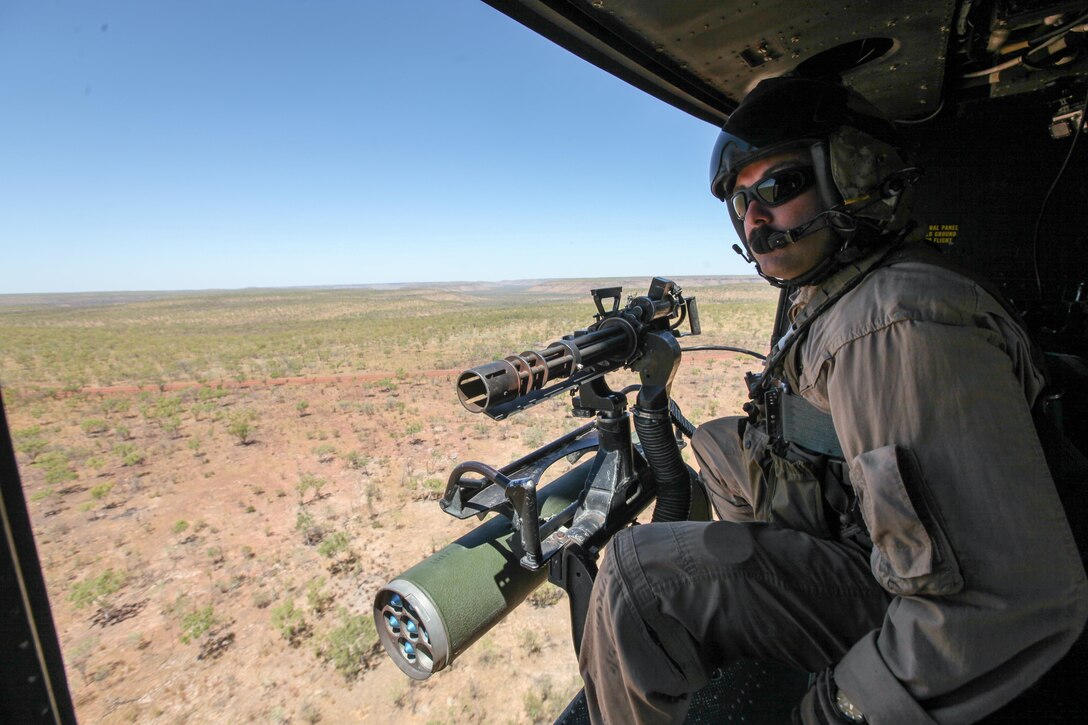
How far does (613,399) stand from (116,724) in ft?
13.9

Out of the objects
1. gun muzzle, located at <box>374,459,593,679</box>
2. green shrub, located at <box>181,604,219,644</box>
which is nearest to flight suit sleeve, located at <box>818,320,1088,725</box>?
gun muzzle, located at <box>374,459,593,679</box>

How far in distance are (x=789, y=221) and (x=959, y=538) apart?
1.20 metres

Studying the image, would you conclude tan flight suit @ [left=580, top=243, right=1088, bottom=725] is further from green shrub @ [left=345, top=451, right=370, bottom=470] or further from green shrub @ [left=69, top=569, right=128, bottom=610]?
green shrub @ [left=345, top=451, right=370, bottom=470]

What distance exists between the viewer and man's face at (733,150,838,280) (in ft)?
6.01

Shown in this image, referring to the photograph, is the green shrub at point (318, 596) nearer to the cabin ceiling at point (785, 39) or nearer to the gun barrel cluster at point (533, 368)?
the gun barrel cluster at point (533, 368)

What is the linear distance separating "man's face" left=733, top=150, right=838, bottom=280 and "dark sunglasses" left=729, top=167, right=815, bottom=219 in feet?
0.04

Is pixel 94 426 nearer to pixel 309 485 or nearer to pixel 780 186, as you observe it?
pixel 309 485

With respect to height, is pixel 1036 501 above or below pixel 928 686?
above

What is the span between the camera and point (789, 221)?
1882 mm

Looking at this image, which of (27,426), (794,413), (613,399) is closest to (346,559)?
(613,399)

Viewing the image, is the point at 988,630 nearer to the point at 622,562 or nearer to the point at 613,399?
the point at 622,562

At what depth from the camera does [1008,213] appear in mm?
3881

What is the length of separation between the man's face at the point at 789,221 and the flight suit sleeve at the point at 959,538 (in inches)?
24.6

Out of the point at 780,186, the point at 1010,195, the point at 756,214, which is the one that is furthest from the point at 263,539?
the point at 1010,195
